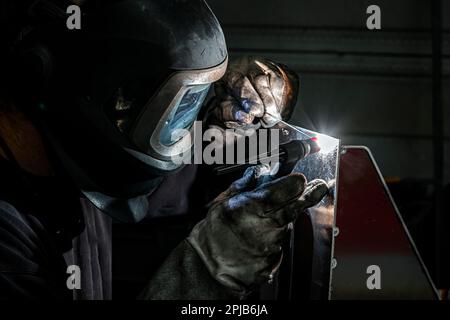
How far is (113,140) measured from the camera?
6.08 ft

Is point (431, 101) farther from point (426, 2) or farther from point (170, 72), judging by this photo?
point (170, 72)

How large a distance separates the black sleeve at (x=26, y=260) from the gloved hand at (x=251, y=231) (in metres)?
0.53

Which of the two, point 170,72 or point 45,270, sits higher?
point 170,72

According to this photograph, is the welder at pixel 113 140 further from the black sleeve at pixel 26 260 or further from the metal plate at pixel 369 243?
the metal plate at pixel 369 243

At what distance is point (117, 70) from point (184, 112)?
0.27 m

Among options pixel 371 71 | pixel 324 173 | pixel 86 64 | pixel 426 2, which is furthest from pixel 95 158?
pixel 426 2

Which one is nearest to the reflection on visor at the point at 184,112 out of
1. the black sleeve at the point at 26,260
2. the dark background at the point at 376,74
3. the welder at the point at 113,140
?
the welder at the point at 113,140

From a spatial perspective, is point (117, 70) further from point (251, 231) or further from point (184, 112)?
point (251, 231)

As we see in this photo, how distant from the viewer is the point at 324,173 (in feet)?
6.10

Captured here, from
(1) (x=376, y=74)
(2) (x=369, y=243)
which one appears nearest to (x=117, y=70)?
(2) (x=369, y=243)

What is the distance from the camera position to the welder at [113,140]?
169 cm

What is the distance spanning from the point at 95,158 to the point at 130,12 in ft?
1.63

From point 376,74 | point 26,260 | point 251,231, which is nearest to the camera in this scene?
point 251,231
